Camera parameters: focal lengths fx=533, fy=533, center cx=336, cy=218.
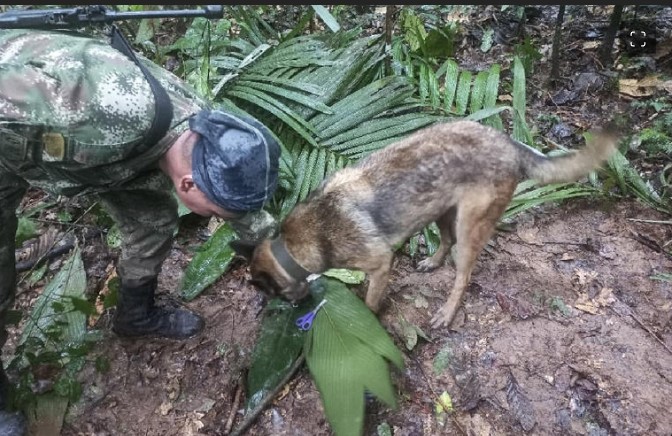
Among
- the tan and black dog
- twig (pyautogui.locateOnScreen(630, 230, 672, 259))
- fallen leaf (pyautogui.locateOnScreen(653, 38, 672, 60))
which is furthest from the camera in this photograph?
fallen leaf (pyautogui.locateOnScreen(653, 38, 672, 60))

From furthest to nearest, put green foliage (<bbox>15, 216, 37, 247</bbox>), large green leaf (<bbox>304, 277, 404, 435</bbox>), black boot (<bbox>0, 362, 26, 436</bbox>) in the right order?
green foliage (<bbox>15, 216, 37, 247</bbox>)
black boot (<bbox>0, 362, 26, 436</bbox>)
large green leaf (<bbox>304, 277, 404, 435</bbox>)

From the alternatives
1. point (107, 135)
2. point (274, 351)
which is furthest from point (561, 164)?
point (107, 135)

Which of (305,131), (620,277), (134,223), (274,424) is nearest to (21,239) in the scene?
(134,223)

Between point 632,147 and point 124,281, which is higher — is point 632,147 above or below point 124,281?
below

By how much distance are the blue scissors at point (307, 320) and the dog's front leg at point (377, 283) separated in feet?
1.25

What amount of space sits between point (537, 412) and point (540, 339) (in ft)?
1.91

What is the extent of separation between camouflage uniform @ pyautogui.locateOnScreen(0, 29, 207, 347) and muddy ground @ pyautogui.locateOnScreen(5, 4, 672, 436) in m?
1.42

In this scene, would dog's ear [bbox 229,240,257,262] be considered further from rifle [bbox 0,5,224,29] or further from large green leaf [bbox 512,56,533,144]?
large green leaf [bbox 512,56,533,144]

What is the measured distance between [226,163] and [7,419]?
216cm

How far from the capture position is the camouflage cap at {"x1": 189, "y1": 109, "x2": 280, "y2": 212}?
98.0 inches

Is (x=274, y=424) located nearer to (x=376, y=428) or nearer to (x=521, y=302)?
(x=376, y=428)

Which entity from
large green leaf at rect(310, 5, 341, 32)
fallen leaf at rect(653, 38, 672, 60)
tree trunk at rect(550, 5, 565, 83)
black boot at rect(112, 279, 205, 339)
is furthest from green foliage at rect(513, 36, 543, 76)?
black boot at rect(112, 279, 205, 339)

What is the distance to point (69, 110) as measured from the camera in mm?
2340

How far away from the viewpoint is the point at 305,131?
4.59m
